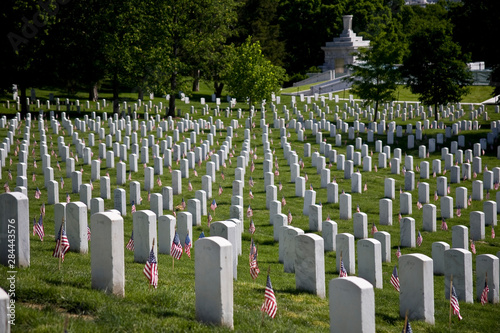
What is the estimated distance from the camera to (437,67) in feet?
127

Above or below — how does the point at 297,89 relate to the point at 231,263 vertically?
above

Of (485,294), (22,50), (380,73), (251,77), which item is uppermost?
(22,50)

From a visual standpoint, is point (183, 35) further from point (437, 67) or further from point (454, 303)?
point (454, 303)

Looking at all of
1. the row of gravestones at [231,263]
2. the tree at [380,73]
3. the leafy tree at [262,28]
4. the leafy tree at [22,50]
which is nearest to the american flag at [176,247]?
the row of gravestones at [231,263]

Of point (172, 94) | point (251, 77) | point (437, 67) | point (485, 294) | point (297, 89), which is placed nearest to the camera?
point (485, 294)

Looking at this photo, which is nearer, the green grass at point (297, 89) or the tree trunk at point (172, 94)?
the tree trunk at point (172, 94)

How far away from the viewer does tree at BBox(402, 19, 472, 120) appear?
38656 millimetres

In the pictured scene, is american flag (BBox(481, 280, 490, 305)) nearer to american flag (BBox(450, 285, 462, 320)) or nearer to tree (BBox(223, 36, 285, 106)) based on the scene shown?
american flag (BBox(450, 285, 462, 320))

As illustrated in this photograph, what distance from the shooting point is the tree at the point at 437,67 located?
3866 cm

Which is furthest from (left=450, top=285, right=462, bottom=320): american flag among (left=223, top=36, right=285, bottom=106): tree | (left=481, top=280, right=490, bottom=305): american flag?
(left=223, top=36, right=285, bottom=106): tree

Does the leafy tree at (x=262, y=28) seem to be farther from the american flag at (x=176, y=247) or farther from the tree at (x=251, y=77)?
the american flag at (x=176, y=247)

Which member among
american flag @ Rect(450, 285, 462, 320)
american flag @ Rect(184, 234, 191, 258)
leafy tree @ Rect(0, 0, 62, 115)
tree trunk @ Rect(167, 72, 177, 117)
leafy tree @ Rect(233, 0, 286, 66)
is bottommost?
american flag @ Rect(450, 285, 462, 320)

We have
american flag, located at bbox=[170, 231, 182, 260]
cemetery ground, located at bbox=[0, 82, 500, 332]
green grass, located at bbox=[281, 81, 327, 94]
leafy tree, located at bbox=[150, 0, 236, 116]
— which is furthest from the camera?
green grass, located at bbox=[281, 81, 327, 94]

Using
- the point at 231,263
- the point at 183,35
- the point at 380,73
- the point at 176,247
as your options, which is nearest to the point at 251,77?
the point at 183,35
